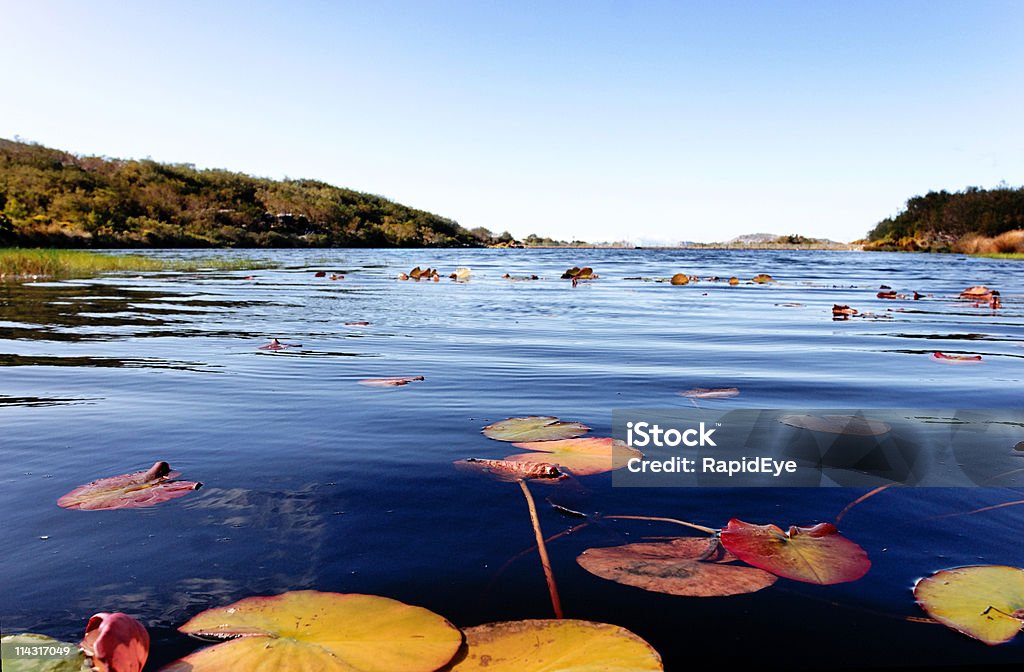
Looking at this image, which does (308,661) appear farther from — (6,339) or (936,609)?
(6,339)

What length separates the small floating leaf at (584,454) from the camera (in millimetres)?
2178

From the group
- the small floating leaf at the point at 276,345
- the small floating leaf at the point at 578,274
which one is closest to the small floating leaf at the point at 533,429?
the small floating leaf at the point at 276,345

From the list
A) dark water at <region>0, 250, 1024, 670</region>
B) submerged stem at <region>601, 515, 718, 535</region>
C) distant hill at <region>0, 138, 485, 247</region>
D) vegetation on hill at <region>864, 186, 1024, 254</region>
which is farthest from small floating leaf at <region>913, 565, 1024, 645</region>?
vegetation on hill at <region>864, 186, 1024, 254</region>

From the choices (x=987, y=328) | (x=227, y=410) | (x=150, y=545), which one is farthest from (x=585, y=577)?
(x=987, y=328)

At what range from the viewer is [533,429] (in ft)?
8.67

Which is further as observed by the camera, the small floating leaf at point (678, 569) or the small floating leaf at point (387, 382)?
the small floating leaf at point (387, 382)

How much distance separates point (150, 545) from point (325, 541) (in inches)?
16.8

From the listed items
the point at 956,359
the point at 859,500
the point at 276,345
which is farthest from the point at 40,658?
the point at 956,359

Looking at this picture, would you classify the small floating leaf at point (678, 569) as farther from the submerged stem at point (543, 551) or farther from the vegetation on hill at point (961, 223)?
the vegetation on hill at point (961, 223)

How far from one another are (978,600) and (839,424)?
5.42 ft

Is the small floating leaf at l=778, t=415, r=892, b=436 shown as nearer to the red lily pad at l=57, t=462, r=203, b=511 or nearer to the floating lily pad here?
the red lily pad at l=57, t=462, r=203, b=511

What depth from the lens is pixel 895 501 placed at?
1.93 m

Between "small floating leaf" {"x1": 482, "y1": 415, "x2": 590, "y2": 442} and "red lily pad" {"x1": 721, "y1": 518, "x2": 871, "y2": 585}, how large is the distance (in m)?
1.06

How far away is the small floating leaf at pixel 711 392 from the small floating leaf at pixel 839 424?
20.9 inches
